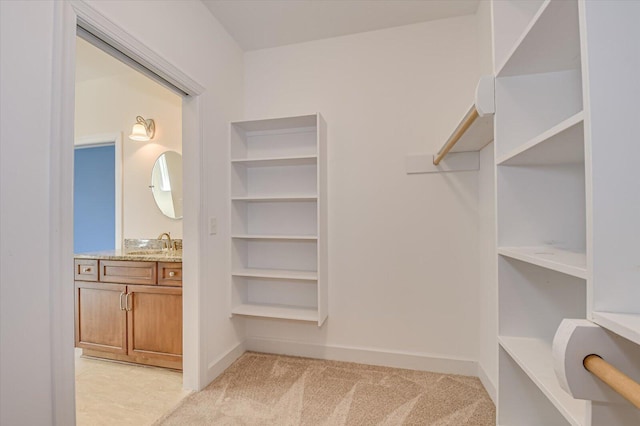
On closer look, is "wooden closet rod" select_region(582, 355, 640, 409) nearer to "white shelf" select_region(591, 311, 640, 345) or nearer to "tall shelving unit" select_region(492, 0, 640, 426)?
"white shelf" select_region(591, 311, 640, 345)

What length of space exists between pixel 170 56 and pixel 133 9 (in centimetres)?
28

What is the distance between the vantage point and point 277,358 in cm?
239

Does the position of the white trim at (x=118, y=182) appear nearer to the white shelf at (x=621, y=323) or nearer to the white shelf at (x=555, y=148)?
the white shelf at (x=555, y=148)

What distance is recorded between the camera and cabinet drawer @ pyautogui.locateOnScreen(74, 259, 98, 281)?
2.29m

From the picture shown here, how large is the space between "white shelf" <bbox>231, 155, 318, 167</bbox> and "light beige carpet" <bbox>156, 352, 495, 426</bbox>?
5.37ft

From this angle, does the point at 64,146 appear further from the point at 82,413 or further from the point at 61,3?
the point at 82,413

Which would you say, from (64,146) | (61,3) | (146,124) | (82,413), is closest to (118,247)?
(146,124)

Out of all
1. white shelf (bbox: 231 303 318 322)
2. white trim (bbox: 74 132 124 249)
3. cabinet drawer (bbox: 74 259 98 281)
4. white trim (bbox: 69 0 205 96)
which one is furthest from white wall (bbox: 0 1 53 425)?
white trim (bbox: 74 132 124 249)

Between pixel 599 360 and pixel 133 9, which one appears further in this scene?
pixel 133 9

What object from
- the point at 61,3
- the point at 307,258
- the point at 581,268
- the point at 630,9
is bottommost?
the point at 307,258

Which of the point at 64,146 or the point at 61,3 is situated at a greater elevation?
the point at 61,3

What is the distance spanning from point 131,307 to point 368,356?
1.90 meters

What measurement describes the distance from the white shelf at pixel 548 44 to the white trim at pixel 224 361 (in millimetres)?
2364

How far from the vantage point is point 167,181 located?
2.88m
